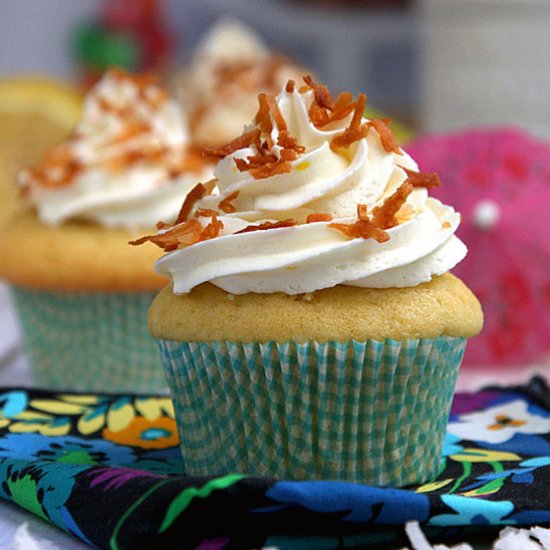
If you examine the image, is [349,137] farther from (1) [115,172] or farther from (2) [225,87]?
(2) [225,87]

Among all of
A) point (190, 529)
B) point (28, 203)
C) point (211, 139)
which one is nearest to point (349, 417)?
point (190, 529)

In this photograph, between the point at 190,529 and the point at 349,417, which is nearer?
the point at 190,529

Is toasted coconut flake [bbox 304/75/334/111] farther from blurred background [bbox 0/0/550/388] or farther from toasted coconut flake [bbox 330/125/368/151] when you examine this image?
blurred background [bbox 0/0/550/388]

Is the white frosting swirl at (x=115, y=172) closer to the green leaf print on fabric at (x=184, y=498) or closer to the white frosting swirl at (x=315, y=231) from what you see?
the white frosting swirl at (x=315, y=231)

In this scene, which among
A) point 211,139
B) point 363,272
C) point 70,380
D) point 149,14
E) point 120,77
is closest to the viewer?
point 363,272

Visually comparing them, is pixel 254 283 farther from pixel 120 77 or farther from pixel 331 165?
pixel 120 77

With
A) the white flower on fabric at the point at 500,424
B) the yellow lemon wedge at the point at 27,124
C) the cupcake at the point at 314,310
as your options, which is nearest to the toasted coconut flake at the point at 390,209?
the cupcake at the point at 314,310

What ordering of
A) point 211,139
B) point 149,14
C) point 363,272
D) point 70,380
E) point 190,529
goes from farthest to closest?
point 149,14 → point 211,139 → point 70,380 → point 363,272 → point 190,529
